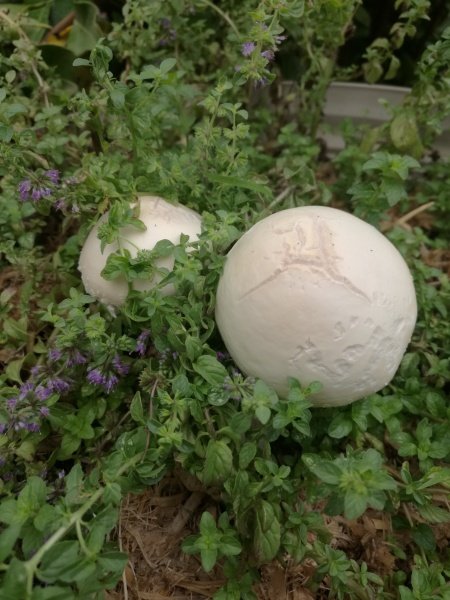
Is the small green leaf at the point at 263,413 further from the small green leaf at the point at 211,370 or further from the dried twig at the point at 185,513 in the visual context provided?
the dried twig at the point at 185,513

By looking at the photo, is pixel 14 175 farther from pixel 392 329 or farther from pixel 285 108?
pixel 285 108

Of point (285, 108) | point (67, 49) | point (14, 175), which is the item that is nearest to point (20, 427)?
point (14, 175)

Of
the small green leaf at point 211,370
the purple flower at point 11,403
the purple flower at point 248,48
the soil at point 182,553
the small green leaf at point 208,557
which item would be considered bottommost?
the soil at point 182,553

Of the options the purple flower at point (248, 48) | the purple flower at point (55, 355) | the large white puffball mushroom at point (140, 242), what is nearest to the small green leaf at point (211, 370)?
the large white puffball mushroom at point (140, 242)

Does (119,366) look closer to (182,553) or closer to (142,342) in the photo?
(142,342)

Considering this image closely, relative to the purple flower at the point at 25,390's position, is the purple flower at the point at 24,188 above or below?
above

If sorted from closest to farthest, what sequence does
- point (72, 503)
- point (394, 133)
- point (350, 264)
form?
point (72, 503) < point (350, 264) < point (394, 133)
